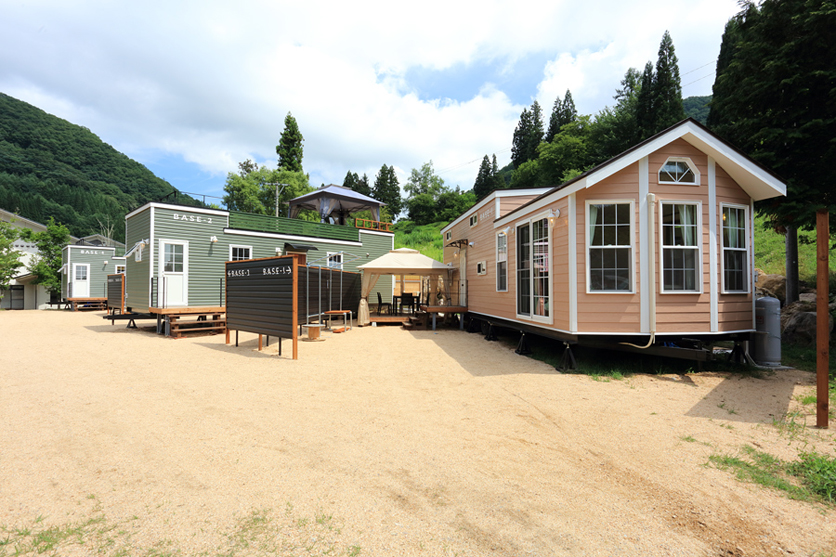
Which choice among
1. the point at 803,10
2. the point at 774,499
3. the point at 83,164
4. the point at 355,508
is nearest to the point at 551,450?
the point at 774,499

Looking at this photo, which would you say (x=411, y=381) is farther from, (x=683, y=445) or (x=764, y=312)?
(x=764, y=312)

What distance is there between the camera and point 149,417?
14.9 feet

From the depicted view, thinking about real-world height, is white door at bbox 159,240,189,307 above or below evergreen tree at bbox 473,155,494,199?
below

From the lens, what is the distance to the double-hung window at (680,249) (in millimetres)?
6762

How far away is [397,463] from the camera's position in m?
3.39

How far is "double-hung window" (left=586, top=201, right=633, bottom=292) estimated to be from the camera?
269 inches

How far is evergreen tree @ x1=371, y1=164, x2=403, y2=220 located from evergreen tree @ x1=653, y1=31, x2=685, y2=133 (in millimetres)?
38692

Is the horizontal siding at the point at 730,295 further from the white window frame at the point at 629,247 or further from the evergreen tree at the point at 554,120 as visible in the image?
the evergreen tree at the point at 554,120

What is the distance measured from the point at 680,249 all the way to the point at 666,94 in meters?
29.9

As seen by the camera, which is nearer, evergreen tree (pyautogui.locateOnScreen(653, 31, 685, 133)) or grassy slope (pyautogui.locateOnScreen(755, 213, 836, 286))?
grassy slope (pyautogui.locateOnScreen(755, 213, 836, 286))

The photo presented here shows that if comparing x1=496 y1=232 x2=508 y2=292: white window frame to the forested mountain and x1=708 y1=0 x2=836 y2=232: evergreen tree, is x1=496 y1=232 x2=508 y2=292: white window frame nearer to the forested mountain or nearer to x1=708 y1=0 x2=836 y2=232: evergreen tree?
x1=708 y1=0 x2=836 y2=232: evergreen tree

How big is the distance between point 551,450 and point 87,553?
3550 millimetres

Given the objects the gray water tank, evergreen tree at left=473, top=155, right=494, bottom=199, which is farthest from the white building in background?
evergreen tree at left=473, top=155, right=494, bottom=199

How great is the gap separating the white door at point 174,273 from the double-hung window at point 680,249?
14.5 metres
